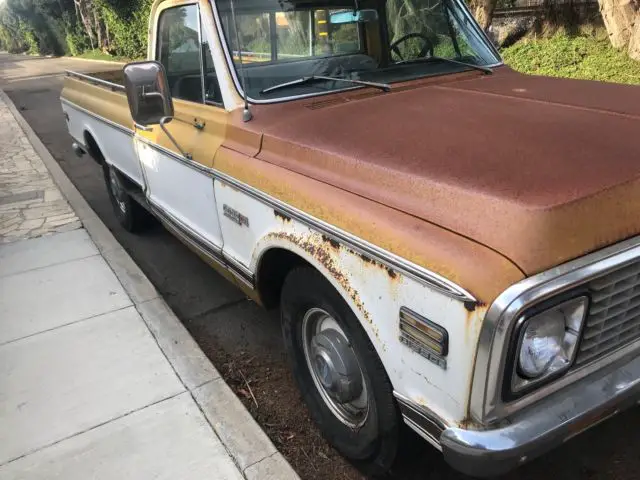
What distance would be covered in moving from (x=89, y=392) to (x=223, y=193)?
1278mm

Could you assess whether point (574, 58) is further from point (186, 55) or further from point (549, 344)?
point (549, 344)

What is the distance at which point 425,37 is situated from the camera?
11.1 ft

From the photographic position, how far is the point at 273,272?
264 cm

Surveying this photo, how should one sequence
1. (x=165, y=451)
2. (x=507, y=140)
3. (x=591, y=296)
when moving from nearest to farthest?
(x=591, y=296) < (x=507, y=140) < (x=165, y=451)

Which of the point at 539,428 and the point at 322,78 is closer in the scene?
the point at 539,428

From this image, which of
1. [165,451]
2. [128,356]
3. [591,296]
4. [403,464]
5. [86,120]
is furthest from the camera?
[86,120]

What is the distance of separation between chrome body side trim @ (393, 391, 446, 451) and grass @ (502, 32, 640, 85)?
7.98 meters

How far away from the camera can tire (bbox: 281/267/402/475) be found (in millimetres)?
2010

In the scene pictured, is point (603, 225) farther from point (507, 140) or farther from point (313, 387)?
point (313, 387)

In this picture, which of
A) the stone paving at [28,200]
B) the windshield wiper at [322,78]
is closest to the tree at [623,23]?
the windshield wiper at [322,78]

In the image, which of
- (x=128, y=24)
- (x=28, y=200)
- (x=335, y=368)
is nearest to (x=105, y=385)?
(x=335, y=368)

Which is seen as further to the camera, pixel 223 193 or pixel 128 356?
pixel 128 356

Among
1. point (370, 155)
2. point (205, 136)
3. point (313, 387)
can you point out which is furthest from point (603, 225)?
point (205, 136)

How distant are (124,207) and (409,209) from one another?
3909 millimetres
